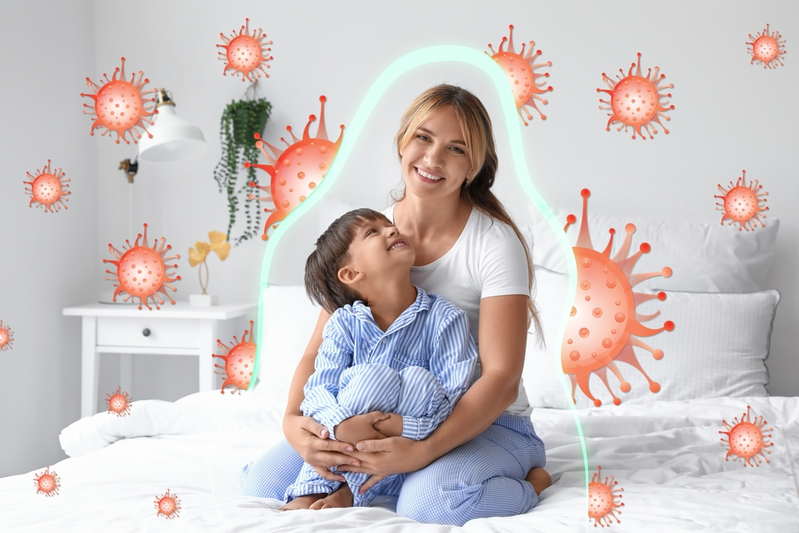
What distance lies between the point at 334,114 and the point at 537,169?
77 cm

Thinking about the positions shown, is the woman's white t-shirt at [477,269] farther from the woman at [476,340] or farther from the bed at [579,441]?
the bed at [579,441]

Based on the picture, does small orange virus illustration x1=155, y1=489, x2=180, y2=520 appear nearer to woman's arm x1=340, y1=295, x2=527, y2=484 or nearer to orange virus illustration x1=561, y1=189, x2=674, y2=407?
woman's arm x1=340, y1=295, x2=527, y2=484

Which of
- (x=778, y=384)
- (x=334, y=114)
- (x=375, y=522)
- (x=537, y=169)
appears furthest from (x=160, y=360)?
(x=778, y=384)

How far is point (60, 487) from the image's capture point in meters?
1.10

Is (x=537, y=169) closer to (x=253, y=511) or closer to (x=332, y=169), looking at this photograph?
(x=332, y=169)

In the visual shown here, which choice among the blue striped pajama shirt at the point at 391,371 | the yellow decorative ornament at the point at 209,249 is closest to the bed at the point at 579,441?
the blue striped pajama shirt at the point at 391,371

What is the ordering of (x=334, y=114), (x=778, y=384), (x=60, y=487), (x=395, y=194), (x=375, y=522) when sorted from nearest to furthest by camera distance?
(x=375, y=522)
(x=60, y=487)
(x=395, y=194)
(x=778, y=384)
(x=334, y=114)

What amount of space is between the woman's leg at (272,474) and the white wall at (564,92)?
3.82 feet

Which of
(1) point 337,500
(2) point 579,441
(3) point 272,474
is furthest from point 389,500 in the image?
(2) point 579,441

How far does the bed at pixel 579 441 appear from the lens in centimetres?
94

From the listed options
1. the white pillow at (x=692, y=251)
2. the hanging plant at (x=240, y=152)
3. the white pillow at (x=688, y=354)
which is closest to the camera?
the white pillow at (x=688, y=354)

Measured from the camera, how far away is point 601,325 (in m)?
1.68

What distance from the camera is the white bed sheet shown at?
92cm

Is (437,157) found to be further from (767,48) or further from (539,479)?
(767,48)
